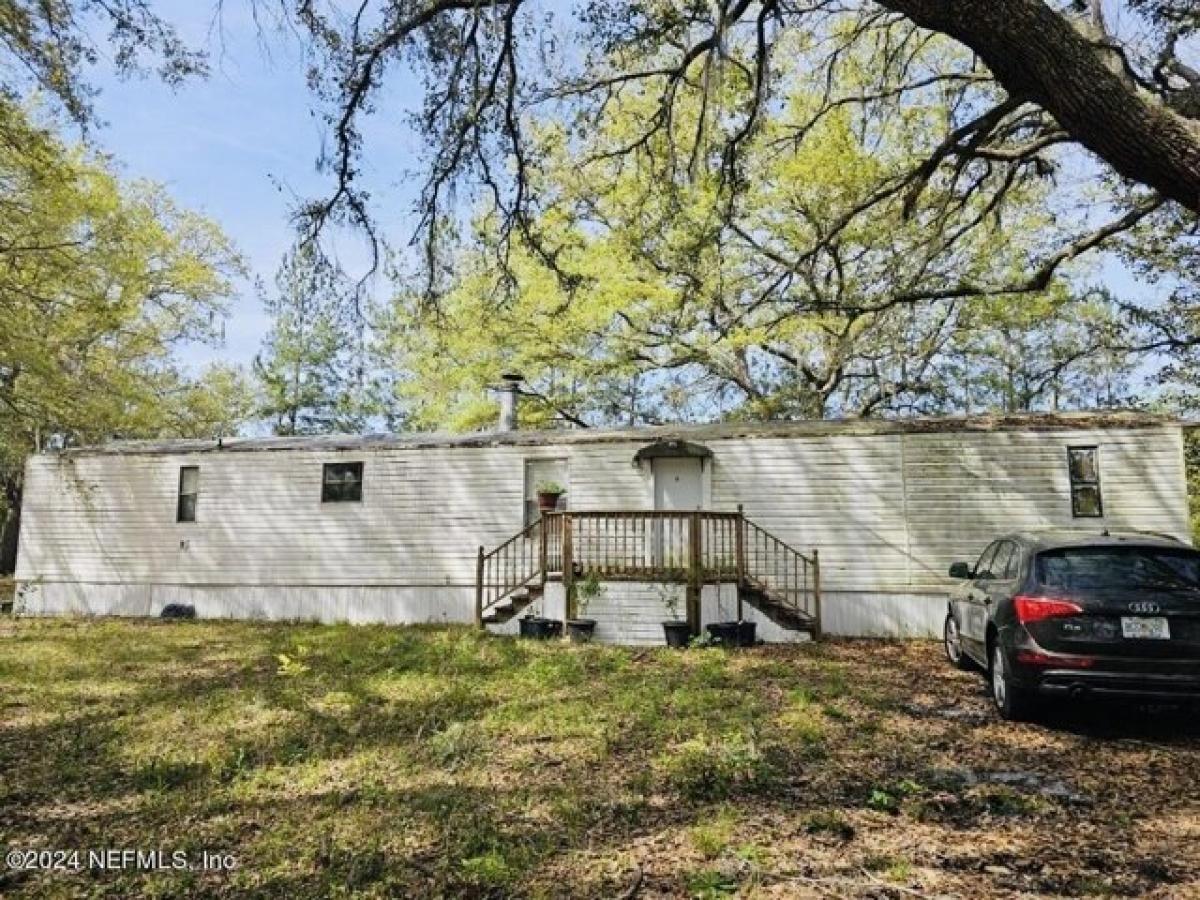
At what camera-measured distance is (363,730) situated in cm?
596

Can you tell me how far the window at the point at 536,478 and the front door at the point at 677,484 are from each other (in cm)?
170

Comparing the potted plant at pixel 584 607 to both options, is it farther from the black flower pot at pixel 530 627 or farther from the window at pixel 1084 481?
the window at pixel 1084 481

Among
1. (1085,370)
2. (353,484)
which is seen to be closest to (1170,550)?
(353,484)

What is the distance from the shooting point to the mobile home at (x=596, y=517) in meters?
11.3

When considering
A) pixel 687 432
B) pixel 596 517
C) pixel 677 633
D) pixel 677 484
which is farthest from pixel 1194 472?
pixel 596 517

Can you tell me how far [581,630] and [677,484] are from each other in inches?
131

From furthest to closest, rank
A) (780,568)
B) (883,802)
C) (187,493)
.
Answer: (187,493) < (780,568) < (883,802)

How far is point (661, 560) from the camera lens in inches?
461

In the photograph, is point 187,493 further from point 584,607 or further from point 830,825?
point 830,825

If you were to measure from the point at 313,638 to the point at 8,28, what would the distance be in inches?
312

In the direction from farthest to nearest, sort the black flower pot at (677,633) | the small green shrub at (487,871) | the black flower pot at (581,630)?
the black flower pot at (581,630)
the black flower pot at (677,633)
the small green shrub at (487,871)

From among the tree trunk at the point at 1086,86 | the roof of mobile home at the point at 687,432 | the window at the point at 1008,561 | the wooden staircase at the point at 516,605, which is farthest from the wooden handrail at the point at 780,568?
the tree trunk at the point at 1086,86

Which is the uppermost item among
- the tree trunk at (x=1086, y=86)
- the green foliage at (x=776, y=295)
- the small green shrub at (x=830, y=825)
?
the green foliage at (x=776, y=295)

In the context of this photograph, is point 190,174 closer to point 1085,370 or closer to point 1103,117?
point 1103,117
